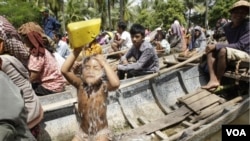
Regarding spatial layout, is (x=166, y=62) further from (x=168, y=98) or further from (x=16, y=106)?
(x=16, y=106)

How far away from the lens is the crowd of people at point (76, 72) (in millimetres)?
1981

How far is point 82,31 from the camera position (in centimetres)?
291

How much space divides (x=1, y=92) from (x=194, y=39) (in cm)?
770

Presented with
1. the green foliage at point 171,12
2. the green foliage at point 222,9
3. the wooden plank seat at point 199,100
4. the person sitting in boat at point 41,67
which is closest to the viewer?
the person sitting in boat at point 41,67

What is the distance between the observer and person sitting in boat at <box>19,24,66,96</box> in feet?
12.8

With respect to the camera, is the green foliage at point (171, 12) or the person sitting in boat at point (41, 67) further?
the green foliage at point (171, 12)

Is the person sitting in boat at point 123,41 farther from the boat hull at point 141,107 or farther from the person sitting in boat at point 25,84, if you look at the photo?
the person sitting in boat at point 25,84

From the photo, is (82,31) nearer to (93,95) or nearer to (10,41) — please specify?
(10,41)

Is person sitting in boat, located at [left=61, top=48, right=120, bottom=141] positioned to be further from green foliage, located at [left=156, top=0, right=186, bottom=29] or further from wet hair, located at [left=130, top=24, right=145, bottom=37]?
green foliage, located at [left=156, top=0, right=186, bottom=29]

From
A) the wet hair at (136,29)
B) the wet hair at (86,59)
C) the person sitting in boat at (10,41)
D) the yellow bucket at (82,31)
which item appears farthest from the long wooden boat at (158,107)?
the yellow bucket at (82,31)

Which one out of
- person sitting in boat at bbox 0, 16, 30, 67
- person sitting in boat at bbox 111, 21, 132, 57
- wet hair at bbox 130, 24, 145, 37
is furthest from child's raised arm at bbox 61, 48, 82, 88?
person sitting in boat at bbox 111, 21, 132, 57

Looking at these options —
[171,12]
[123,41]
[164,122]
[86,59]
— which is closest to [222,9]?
[171,12]

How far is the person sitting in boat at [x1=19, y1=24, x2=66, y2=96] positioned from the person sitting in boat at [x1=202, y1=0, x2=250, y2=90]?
2268 mm

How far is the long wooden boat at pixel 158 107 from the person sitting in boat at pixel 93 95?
0.87 m
